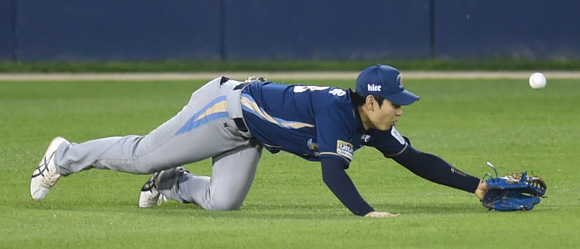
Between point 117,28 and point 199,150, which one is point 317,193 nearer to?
point 199,150

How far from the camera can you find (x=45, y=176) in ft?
22.5

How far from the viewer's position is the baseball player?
19.7ft

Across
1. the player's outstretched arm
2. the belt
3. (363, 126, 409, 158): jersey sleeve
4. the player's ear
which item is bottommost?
the player's outstretched arm

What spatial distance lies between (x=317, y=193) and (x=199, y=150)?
4.31 feet

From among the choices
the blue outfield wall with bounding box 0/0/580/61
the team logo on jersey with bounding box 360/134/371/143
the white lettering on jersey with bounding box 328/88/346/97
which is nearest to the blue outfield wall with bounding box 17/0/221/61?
the blue outfield wall with bounding box 0/0/580/61

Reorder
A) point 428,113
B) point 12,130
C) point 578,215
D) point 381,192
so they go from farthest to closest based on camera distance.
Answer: point 428,113 < point 12,130 < point 381,192 < point 578,215

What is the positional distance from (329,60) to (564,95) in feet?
21.0

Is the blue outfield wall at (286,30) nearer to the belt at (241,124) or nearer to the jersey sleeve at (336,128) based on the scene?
the belt at (241,124)

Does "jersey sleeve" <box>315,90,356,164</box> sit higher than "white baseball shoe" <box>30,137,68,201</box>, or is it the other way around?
"jersey sleeve" <box>315,90,356,164</box>

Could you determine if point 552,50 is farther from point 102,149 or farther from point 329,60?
point 102,149

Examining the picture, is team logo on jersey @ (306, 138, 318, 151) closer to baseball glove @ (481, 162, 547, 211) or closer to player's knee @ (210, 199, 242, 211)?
player's knee @ (210, 199, 242, 211)

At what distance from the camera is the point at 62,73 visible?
20.0 metres

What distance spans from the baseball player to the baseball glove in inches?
4.4

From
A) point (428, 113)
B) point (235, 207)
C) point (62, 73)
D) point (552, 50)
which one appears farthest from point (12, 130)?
point (552, 50)
